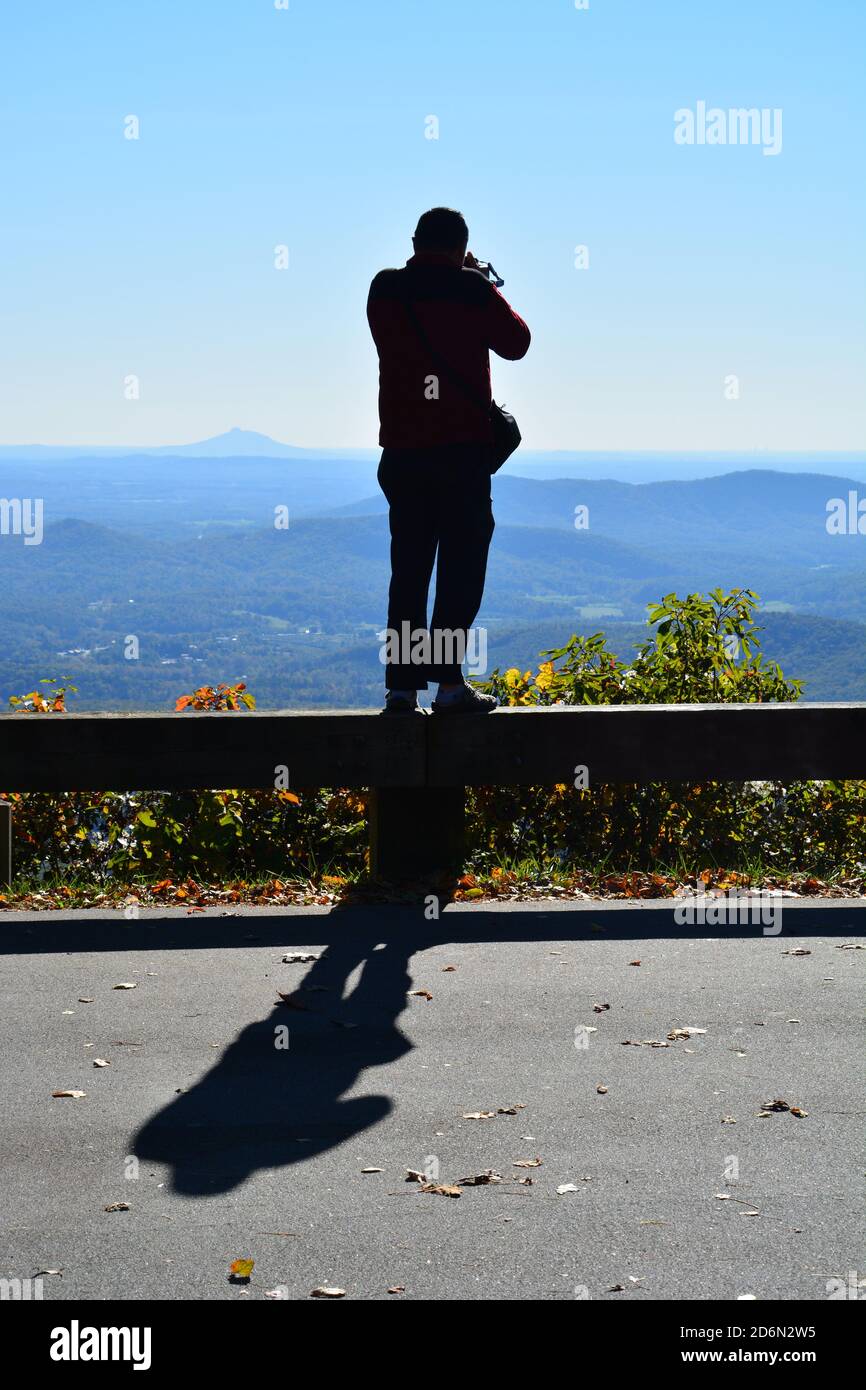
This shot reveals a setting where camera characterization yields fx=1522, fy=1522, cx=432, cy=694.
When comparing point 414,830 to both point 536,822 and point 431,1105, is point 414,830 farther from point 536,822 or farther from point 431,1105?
point 431,1105

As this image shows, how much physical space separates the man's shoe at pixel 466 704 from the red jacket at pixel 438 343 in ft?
3.80

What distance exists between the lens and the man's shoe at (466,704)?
6996mm

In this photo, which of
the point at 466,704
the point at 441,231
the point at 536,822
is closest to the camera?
the point at 441,231

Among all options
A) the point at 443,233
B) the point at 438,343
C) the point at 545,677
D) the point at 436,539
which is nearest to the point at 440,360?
the point at 438,343

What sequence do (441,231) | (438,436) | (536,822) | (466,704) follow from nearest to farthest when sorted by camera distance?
(441,231) → (438,436) → (466,704) → (536,822)

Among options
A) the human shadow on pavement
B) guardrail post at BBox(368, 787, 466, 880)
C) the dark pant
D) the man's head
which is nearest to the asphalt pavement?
the human shadow on pavement

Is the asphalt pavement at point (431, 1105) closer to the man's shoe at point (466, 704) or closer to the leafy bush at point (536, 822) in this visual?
the man's shoe at point (466, 704)

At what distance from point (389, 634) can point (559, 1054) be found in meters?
2.59

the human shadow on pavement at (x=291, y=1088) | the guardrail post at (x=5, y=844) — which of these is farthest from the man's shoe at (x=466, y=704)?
the guardrail post at (x=5, y=844)

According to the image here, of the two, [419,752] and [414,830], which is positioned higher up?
[419,752]

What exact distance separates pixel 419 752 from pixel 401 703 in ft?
0.83

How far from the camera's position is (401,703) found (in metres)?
7.02

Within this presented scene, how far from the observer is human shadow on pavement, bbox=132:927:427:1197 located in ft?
13.4

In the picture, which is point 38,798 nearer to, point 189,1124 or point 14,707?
point 14,707
